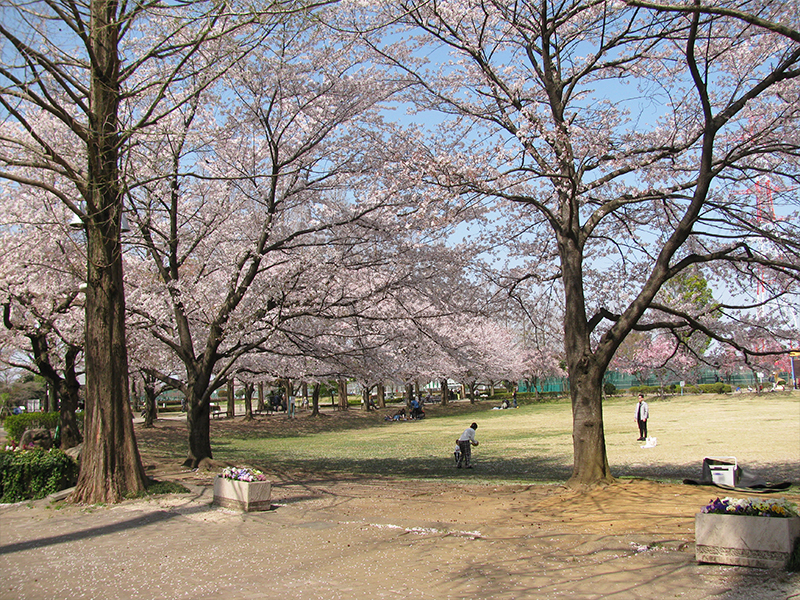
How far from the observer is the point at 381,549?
693cm

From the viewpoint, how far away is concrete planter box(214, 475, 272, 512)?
9.26 meters

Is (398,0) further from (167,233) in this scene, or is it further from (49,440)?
(49,440)

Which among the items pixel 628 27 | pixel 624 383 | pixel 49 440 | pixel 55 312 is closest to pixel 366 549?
pixel 628 27

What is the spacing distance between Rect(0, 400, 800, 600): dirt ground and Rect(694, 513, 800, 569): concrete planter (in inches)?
5.4

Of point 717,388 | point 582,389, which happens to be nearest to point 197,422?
point 582,389

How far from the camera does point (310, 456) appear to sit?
2109 centimetres

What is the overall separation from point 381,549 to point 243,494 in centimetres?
326

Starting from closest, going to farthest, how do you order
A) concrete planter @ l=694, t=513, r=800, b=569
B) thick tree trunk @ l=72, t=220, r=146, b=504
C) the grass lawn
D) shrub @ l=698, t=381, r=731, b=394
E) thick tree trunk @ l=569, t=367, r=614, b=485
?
concrete planter @ l=694, t=513, r=800, b=569 → thick tree trunk @ l=72, t=220, r=146, b=504 → thick tree trunk @ l=569, t=367, r=614, b=485 → the grass lawn → shrub @ l=698, t=381, r=731, b=394

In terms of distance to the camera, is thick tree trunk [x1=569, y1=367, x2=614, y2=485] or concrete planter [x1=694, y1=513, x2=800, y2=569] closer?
concrete planter [x1=694, y1=513, x2=800, y2=569]

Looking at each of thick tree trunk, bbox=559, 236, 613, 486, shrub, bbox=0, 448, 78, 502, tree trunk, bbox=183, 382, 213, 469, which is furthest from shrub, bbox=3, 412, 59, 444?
thick tree trunk, bbox=559, 236, 613, 486

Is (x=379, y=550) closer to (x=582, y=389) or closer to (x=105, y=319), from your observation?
(x=582, y=389)

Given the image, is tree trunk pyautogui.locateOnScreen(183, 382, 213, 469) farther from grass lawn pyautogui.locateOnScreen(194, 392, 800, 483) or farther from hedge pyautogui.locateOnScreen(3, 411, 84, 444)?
hedge pyautogui.locateOnScreen(3, 411, 84, 444)

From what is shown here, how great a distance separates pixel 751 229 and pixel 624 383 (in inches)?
3190

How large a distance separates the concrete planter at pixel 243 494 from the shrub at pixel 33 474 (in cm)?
354
